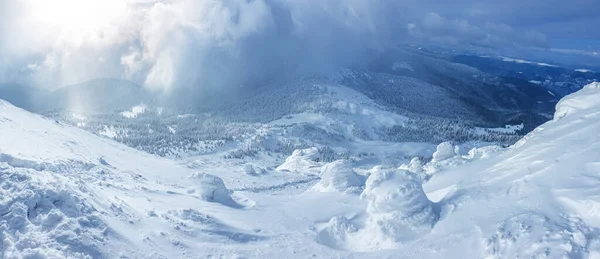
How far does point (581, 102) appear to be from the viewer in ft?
112

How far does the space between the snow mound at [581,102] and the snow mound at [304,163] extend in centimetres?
5566

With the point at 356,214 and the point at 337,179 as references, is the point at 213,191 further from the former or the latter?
the point at 337,179

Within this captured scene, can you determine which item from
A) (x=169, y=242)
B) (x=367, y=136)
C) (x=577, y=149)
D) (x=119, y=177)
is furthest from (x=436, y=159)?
(x=367, y=136)

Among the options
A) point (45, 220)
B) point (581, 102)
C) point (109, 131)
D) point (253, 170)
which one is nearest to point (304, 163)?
point (253, 170)

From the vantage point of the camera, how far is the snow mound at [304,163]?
9158 centimetres

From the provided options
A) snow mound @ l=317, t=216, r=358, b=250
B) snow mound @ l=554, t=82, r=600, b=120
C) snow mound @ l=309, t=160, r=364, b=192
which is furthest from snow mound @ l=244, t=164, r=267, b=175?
snow mound @ l=554, t=82, r=600, b=120

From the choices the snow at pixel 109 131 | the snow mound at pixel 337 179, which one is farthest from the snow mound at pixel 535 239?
the snow at pixel 109 131

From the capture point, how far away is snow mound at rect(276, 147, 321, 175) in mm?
91581

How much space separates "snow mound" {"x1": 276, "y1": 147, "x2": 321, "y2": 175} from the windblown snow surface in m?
53.0

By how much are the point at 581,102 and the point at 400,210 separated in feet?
64.5

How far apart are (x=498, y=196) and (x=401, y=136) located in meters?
142

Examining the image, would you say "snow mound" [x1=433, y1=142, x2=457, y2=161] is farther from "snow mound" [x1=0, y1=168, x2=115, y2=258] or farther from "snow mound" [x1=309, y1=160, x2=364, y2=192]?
"snow mound" [x1=0, y1=168, x2=115, y2=258]

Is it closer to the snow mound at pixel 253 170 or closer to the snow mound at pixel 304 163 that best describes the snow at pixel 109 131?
the snow mound at pixel 304 163

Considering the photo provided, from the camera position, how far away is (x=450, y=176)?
121ft
